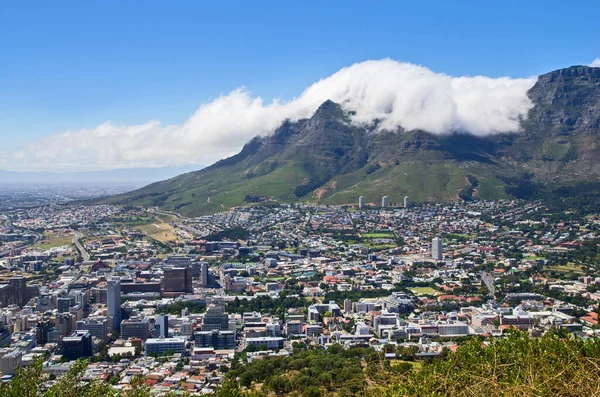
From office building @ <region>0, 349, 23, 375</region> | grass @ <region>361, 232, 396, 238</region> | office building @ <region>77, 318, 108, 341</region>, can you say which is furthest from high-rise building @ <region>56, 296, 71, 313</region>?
grass @ <region>361, 232, 396, 238</region>

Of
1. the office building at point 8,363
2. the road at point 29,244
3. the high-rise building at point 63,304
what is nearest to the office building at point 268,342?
the office building at point 8,363

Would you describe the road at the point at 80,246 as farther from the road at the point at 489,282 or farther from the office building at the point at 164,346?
the road at the point at 489,282

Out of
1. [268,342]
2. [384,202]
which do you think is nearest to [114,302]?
[268,342]

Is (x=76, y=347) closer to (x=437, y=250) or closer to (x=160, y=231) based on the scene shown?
(x=437, y=250)

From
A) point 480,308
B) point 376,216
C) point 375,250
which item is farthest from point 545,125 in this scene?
point 480,308

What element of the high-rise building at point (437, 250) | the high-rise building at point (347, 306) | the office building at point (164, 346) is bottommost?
the office building at point (164, 346)

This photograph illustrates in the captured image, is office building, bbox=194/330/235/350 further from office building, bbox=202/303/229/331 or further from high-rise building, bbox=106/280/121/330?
high-rise building, bbox=106/280/121/330
